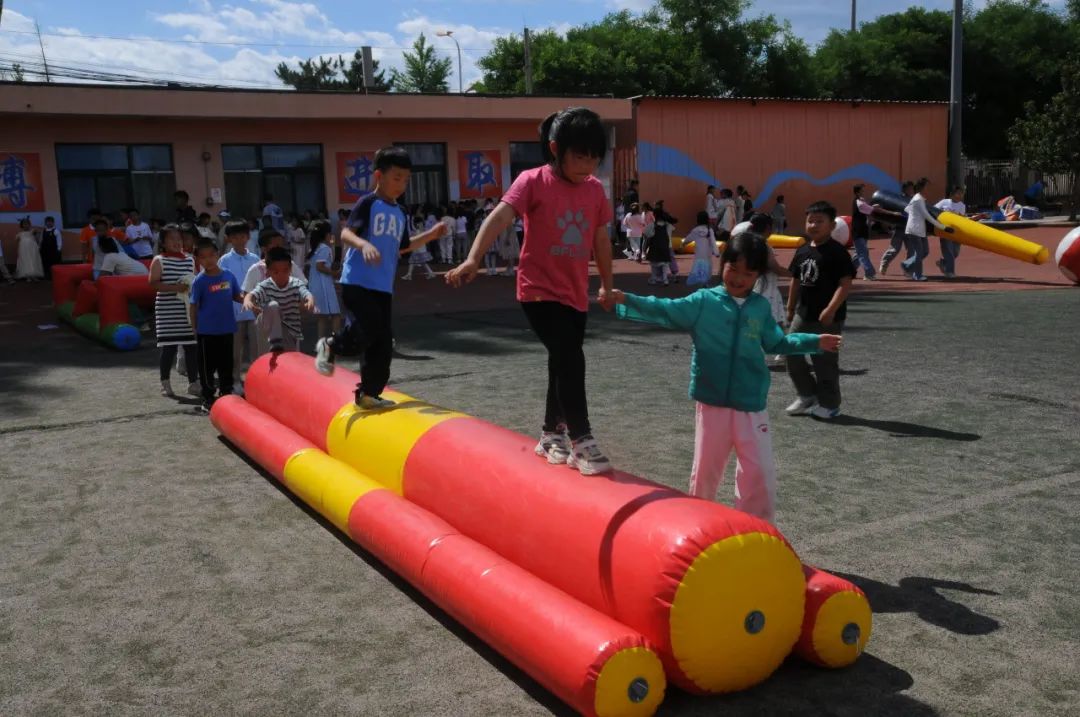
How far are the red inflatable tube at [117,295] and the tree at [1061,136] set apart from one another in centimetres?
3258

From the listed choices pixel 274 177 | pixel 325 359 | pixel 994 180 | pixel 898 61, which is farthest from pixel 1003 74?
pixel 325 359

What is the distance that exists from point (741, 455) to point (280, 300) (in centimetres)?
518

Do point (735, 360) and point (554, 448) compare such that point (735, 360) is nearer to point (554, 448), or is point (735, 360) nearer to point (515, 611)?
point (554, 448)

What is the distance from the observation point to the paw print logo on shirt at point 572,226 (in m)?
4.65

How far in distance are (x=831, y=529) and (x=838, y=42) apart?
59.0m

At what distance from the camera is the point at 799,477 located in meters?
6.36

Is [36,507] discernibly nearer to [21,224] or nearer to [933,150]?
[21,224]

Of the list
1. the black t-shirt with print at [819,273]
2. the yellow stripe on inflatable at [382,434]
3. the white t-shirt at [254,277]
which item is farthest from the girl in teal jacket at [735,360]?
the white t-shirt at [254,277]

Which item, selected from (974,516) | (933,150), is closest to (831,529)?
(974,516)

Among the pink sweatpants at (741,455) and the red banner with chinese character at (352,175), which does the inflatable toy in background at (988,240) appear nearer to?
the pink sweatpants at (741,455)

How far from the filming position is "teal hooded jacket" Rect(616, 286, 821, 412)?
456 centimetres

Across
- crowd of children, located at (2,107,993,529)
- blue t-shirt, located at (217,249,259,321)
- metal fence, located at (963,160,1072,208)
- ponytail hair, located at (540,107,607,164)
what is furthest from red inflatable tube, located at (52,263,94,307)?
metal fence, located at (963,160,1072,208)

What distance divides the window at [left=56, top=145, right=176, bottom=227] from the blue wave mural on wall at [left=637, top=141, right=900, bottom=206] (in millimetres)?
14281

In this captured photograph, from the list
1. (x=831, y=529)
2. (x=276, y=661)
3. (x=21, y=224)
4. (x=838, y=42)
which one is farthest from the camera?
(x=838, y=42)
